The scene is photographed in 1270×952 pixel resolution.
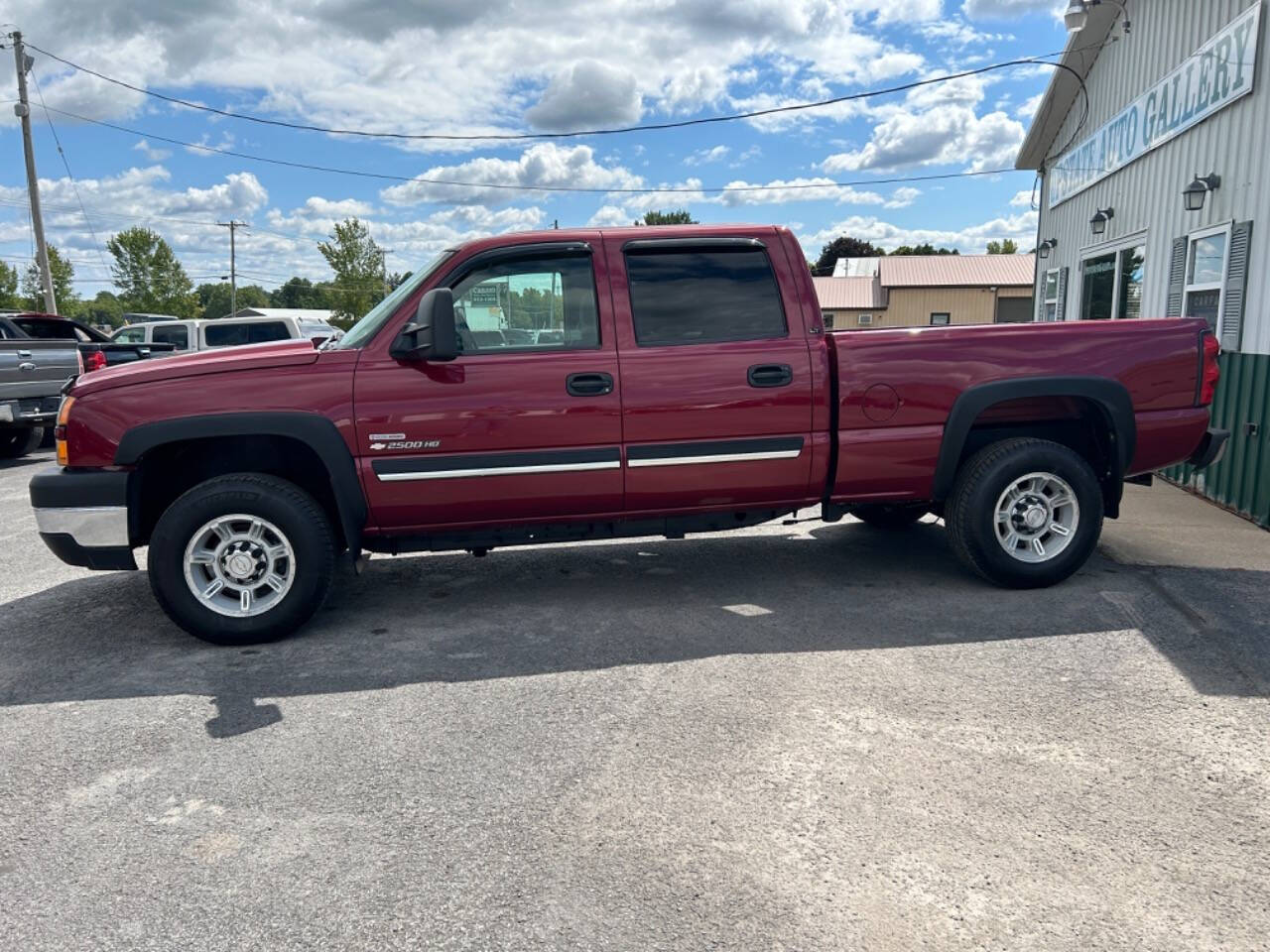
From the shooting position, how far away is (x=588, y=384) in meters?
4.90

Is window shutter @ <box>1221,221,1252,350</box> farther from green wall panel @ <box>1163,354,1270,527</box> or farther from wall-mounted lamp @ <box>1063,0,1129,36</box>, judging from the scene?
wall-mounted lamp @ <box>1063,0,1129,36</box>

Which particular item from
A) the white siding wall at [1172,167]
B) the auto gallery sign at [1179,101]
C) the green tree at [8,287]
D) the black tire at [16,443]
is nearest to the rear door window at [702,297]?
the white siding wall at [1172,167]

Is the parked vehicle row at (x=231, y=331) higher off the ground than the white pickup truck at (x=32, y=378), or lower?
higher

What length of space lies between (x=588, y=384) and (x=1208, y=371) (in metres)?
3.56

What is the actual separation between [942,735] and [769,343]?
7.51ft

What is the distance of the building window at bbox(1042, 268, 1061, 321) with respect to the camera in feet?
53.5

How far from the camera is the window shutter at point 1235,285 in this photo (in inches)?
321

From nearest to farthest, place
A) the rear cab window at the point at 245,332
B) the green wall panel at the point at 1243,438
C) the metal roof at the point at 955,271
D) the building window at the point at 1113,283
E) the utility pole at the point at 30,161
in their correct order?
1. the green wall panel at the point at 1243,438
2. the building window at the point at 1113,283
3. the rear cab window at the point at 245,332
4. the utility pole at the point at 30,161
5. the metal roof at the point at 955,271

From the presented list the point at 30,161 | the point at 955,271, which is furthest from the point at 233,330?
the point at 955,271

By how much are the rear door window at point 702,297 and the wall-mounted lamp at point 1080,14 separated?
9144 millimetres

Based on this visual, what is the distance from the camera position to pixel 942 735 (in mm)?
3602

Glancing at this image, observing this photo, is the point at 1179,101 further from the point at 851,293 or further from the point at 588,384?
the point at 851,293

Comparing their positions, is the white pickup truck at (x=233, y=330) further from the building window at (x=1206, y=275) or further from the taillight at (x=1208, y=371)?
the taillight at (x=1208, y=371)

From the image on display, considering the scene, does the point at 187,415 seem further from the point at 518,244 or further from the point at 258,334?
the point at 258,334
